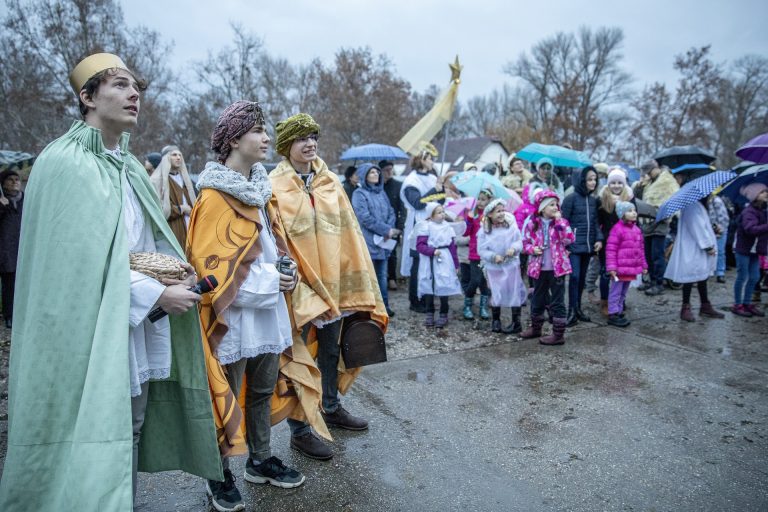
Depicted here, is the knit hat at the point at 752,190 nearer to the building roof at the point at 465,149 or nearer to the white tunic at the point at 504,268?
the white tunic at the point at 504,268

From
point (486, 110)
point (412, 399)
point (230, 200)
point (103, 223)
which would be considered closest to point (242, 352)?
point (230, 200)

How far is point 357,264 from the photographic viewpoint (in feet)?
10.7

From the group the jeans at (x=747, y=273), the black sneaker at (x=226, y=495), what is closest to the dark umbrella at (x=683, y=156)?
the jeans at (x=747, y=273)

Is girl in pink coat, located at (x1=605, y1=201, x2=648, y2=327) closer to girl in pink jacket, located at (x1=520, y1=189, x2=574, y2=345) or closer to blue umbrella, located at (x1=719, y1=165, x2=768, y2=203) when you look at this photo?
girl in pink jacket, located at (x1=520, y1=189, x2=574, y2=345)

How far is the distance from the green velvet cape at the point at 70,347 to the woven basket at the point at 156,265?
0.10 meters

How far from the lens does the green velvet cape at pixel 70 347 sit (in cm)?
170

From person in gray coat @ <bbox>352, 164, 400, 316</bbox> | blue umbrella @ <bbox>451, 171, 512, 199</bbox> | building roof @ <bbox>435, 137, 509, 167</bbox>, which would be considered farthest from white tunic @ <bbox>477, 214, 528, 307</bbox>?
building roof @ <bbox>435, 137, 509, 167</bbox>

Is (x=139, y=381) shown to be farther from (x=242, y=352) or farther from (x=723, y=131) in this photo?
(x=723, y=131)

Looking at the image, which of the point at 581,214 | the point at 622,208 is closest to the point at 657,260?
the point at 622,208

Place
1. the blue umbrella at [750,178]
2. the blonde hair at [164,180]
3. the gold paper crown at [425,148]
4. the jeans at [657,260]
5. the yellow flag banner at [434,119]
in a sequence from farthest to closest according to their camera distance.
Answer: the yellow flag banner at [434,119], the jeans at [657,260], the gold paper crown at [425,148], the blue umbrella at [750,178], the blonde hair at [164,180]

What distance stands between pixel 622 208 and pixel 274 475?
5.28 m

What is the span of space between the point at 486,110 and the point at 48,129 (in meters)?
41.8

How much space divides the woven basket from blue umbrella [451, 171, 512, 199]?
5.18m

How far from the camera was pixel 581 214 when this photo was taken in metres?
6.21
